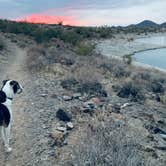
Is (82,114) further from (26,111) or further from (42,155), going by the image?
(42,155)

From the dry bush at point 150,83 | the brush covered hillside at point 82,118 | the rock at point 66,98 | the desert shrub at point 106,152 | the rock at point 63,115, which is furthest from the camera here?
the dry bush at point 150,83

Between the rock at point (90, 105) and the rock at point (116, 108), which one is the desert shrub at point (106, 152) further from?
the rock at point (116, 108)

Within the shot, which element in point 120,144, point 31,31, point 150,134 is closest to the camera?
point 120,144

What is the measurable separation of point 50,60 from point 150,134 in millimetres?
10281

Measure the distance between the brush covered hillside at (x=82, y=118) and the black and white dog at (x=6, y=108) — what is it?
1.11 feet

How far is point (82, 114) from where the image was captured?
11633mm

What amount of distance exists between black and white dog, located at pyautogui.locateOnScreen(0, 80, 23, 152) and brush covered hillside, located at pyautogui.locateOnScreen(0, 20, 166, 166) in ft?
1.11

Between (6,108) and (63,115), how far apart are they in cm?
240

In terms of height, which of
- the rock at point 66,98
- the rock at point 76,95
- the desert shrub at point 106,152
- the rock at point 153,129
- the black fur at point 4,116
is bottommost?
the rock at point 153,129

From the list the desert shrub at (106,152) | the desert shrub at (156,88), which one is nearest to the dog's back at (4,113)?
the desert shrub at (106,152)

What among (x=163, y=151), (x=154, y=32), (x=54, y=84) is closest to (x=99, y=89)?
(x=54, y=84)

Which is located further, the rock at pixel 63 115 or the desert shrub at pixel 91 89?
the desert shrub at pixel 91 89

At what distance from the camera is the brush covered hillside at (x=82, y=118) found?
8.06 meters

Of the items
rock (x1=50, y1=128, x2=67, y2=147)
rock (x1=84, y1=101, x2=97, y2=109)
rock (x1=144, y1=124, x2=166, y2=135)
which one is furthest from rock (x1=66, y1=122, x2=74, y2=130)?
rock (x1=144, y1=124, x2=166, y2=135)
